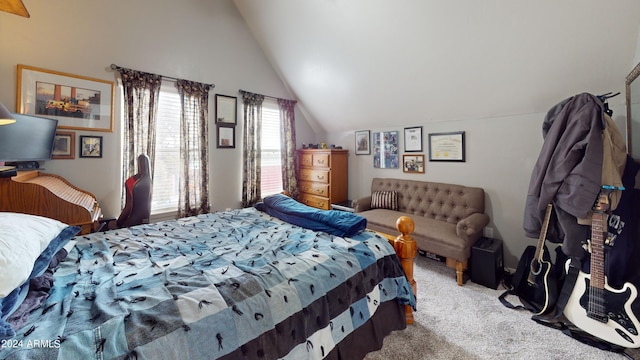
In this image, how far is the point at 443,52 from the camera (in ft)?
8.66

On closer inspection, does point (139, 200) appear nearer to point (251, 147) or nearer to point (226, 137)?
point (226, 137)

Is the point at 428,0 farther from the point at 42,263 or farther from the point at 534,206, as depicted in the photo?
the point at 42,263

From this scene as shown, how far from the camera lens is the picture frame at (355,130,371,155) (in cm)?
429

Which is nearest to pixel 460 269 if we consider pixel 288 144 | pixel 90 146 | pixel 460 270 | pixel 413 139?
pixel 460 270

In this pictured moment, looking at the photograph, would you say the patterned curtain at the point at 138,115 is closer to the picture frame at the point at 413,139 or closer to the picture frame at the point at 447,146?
the picture frame at the point at 413,139

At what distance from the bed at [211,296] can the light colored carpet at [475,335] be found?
15 centimetres

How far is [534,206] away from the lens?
207 cm

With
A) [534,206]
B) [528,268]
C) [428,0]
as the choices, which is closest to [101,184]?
[428,0]

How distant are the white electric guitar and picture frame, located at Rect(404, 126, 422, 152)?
208 cm

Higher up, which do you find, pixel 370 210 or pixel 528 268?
pixel 370 210

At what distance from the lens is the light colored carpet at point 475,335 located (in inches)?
64.0

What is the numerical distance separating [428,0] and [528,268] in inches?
105

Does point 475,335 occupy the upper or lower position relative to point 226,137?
lower

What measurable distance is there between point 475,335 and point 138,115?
4.10m
